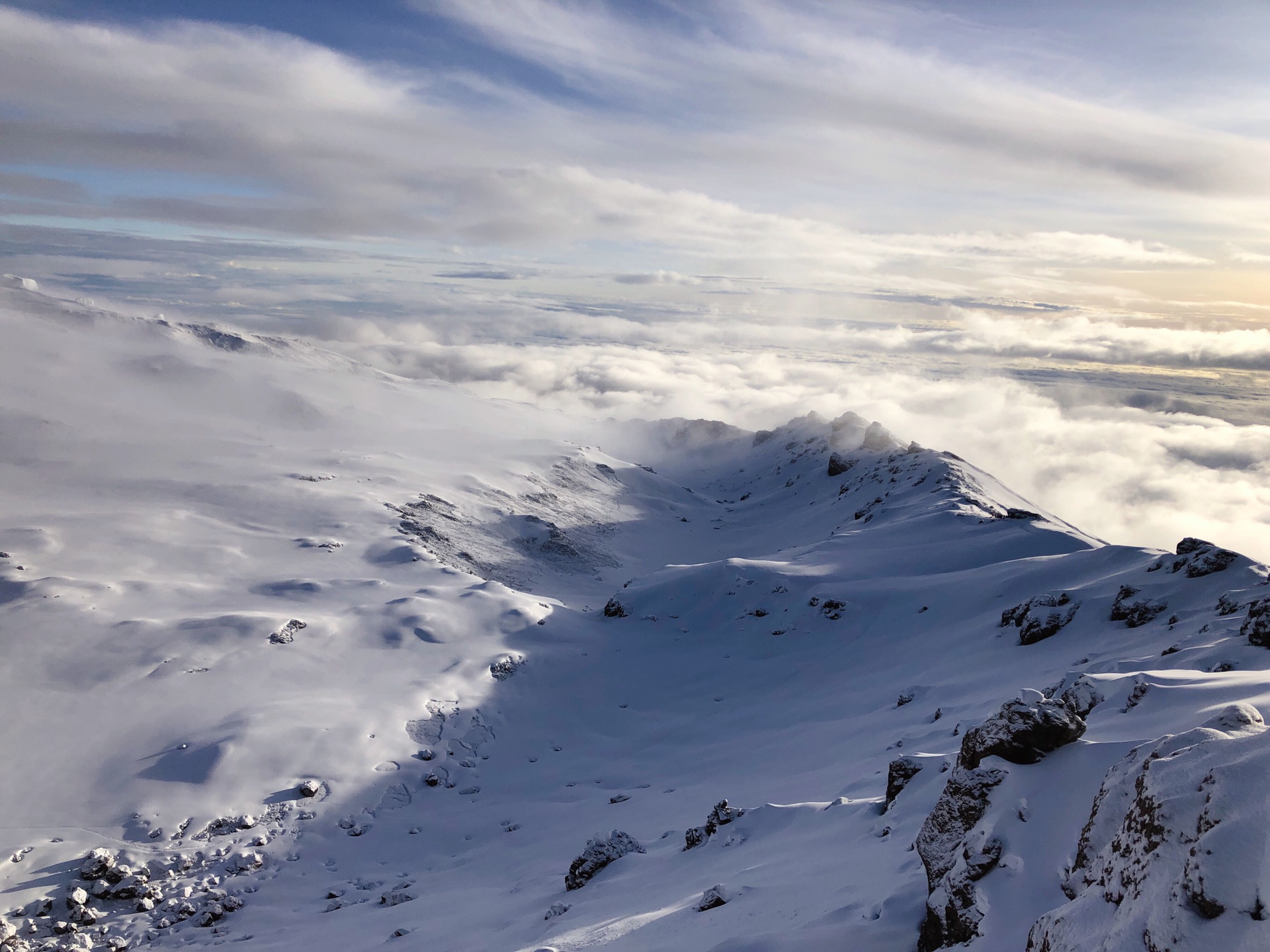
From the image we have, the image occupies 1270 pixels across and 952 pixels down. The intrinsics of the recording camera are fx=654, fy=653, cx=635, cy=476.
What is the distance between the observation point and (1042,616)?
3525 centimetres

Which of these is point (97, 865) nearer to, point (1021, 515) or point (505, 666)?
point (505, 666)

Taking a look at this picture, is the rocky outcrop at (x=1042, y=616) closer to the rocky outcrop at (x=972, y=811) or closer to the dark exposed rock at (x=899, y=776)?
the dark exposed rock at (x=899, y=776)

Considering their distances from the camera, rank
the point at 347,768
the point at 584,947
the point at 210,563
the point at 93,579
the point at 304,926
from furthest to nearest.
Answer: the point at 210,563, the point at 93,579, the point at 347,768, the point at 304,926, the point at 584,947

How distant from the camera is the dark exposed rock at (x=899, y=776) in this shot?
17188 mm

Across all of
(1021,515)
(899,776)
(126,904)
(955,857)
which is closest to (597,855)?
(899,776)

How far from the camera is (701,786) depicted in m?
Answer: 31.0

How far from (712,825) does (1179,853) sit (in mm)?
16584

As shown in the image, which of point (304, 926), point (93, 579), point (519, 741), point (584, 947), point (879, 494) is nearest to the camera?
point (584, 947)

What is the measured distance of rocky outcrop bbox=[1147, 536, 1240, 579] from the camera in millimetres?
32844

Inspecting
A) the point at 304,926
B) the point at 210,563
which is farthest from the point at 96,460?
the point at 304,926

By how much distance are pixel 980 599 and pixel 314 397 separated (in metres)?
144

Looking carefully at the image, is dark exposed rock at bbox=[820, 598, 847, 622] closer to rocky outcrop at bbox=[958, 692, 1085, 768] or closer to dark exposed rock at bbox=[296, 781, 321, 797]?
dark exposed rock at bbox=[296, 781, 321, 797]

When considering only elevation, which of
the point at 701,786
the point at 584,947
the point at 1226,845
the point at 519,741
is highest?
the point at 1226,845

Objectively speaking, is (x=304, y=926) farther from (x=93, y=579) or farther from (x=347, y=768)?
(x=93, y=579)
